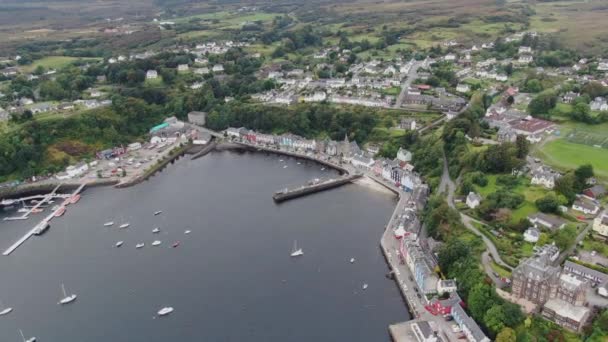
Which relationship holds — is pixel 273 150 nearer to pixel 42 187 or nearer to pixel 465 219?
pixel 42 187

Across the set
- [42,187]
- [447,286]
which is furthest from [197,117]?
[447,286]

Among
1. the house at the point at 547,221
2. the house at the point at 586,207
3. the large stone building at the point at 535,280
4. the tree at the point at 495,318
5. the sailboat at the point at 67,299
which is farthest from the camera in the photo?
the house at the point at 586,207

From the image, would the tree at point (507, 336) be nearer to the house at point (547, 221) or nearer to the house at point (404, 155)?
the house at point (547, 221)

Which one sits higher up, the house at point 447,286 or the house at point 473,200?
the house at point 473,200

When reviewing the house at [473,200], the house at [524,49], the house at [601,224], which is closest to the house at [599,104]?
the house at [601,224]

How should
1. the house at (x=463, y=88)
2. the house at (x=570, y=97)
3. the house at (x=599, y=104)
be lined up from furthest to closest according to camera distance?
the house at (x=463, y=88) → the house at (x=570, y=97) → the house at (x=599, y=104)

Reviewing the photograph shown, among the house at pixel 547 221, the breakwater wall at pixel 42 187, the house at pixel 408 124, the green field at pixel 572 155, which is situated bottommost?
the breakwater wall at pixel 42 187

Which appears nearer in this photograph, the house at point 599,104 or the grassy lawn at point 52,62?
the house at point 599,104

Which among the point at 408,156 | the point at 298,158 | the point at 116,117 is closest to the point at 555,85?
the point at 408,156

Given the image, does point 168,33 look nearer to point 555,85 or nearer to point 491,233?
point 555,85
